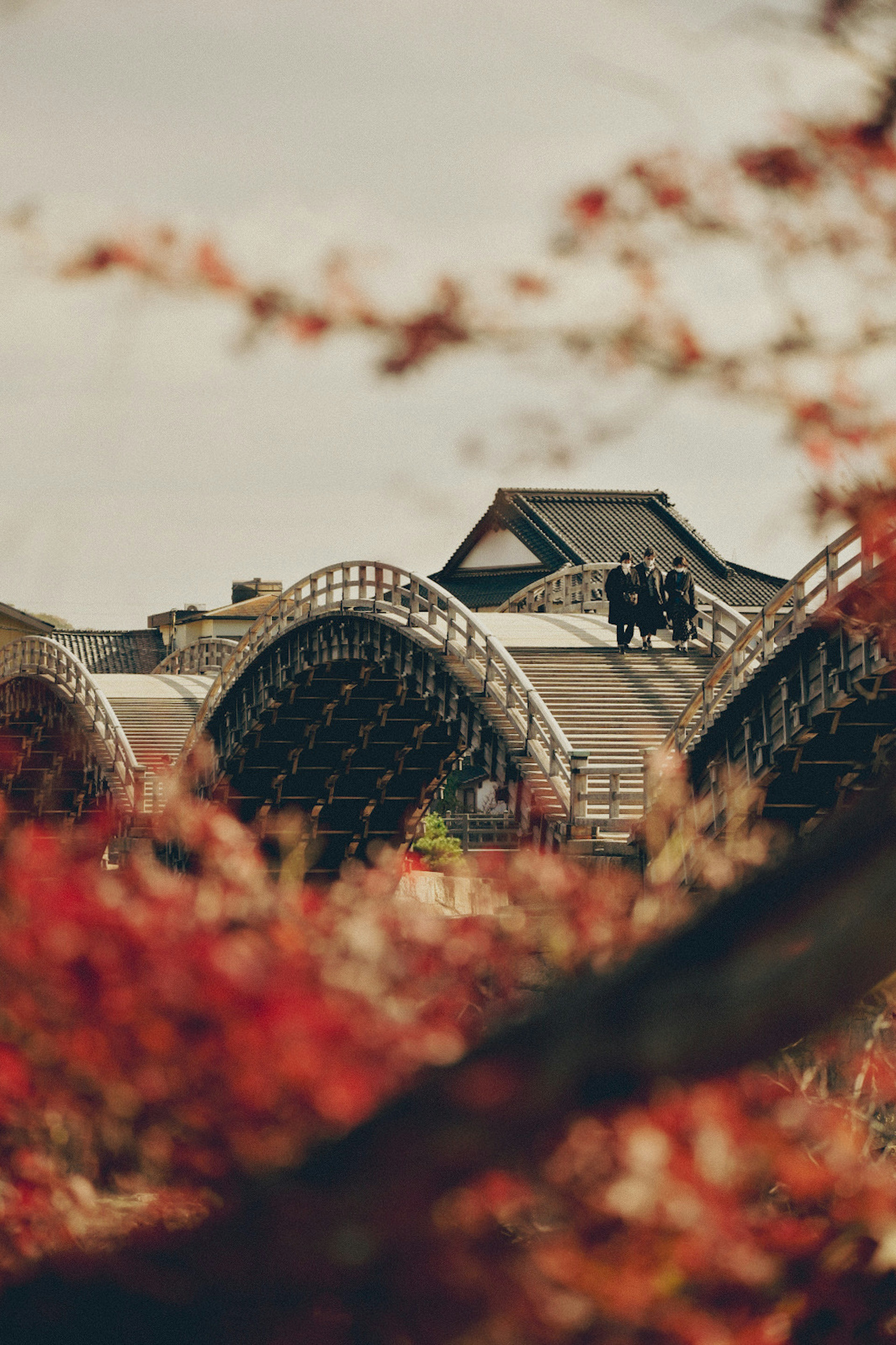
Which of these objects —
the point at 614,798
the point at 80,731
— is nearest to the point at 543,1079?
the point at 614,798

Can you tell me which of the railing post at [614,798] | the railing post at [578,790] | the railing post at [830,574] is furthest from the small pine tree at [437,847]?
the railing post at [830,574]

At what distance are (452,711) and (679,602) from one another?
5.54 m

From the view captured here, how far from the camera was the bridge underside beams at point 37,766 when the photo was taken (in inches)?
1768

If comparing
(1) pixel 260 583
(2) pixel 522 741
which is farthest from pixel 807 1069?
(1) pixel 260 583

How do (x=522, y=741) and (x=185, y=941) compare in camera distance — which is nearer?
(x=185, y=941)

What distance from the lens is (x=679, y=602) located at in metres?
28.8

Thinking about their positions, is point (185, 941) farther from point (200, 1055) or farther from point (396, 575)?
point (396, 575)

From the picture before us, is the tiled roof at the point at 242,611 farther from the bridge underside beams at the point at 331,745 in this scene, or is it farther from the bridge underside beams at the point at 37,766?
the bridge underside beams at the point at 331,745

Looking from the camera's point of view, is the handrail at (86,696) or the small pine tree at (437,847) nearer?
the handrail at (86,696)

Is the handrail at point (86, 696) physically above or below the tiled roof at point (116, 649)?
below

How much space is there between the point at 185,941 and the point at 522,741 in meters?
18.4

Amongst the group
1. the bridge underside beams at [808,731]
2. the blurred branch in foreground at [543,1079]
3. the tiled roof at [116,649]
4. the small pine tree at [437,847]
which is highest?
the tiled roof at [116,649]

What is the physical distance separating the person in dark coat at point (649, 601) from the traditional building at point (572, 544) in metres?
14.7

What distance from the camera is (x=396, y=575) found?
28031 mm
